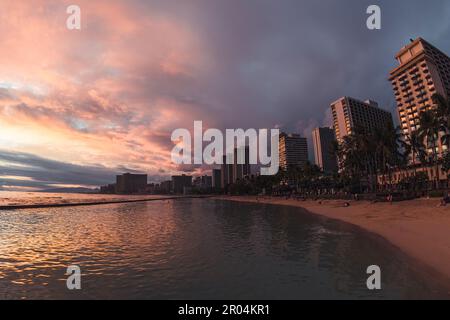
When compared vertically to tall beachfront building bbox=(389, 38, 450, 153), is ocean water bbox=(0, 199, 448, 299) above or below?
below

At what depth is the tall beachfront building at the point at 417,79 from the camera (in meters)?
150

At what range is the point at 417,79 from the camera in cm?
15512

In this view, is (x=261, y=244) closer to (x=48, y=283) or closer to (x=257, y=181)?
(x=48, y=283)

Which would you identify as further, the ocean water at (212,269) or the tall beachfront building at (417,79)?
the tall beachfront building at (417,79)

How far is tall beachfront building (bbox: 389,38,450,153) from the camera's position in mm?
150000

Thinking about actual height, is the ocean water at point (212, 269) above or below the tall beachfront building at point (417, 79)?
below

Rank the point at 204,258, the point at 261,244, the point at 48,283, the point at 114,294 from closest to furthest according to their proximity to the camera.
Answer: the point at 114,294
the point at 48,283
the point at 204,258
the point at 261,244

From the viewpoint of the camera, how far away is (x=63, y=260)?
1870cm

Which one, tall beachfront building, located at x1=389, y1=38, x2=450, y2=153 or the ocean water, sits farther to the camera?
tall beachfront building, located at x1=389, y1=38, x2=450, y2=153
